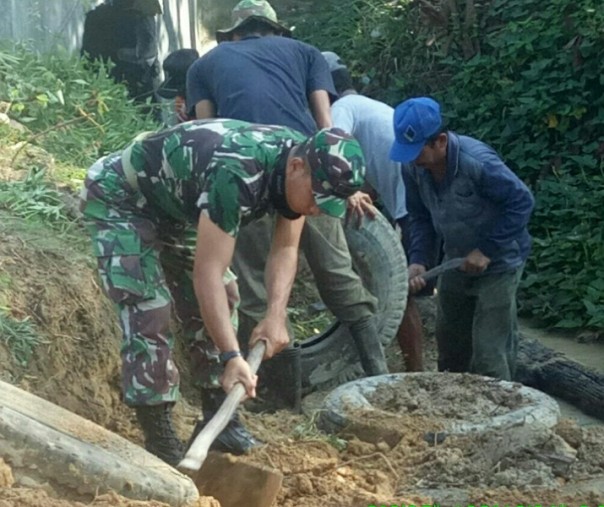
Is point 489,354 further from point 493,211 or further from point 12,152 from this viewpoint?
point 12,152

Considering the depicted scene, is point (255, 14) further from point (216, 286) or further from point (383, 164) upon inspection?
point (216, 286)

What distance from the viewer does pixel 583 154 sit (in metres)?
9.88

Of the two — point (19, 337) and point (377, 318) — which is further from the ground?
point (19, 337)

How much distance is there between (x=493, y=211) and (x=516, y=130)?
13.9ft

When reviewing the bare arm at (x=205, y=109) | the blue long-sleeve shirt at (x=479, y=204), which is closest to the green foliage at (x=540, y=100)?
the blue long-sleeve shirt at (x=479, y=204)

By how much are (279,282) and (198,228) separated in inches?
19.2

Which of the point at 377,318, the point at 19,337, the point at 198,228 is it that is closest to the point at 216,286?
the point at 198,228

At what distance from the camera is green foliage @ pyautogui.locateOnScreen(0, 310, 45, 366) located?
5.47 m

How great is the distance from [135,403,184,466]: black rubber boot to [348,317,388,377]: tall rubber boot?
194 centimetres

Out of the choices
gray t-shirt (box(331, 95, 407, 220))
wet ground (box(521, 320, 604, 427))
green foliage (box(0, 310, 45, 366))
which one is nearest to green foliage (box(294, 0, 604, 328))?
wet ground (box(521, 320, 604, 427))

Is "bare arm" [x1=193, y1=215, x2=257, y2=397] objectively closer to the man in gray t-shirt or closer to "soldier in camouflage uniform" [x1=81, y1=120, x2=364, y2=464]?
"soldier in camouflage uniform" [x1=81, y1=120, x2=364, y2=464]

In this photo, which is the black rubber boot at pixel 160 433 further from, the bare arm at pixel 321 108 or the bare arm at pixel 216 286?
the bare arm at pixel 321 108

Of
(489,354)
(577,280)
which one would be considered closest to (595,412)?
(489,354)

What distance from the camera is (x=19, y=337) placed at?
218 inches
